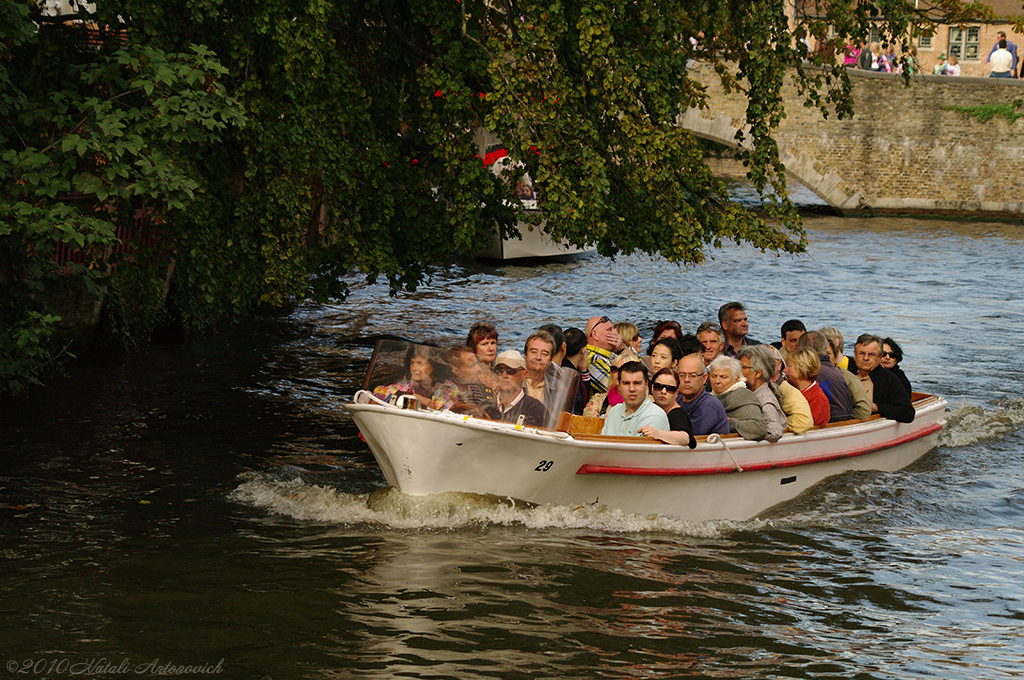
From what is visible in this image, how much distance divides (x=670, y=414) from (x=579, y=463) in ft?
2.67

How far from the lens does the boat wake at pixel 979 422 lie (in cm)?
1246

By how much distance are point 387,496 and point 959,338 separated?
12.8 meters

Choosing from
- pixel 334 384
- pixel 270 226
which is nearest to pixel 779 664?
pixel 270 226

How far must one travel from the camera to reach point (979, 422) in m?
13.1

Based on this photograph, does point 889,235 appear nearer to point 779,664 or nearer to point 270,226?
point 270,226

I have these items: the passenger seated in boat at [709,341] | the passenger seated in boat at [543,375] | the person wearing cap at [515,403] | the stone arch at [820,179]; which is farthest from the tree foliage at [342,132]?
the stone arch at [820,179]

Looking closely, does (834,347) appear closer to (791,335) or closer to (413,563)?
(791,335)

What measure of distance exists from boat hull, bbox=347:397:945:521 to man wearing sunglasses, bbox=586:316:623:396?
136 centimetres

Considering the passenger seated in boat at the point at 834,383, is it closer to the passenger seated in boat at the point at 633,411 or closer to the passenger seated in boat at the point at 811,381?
the passenger seated in boat at the point at 811,381

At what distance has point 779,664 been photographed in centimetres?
636

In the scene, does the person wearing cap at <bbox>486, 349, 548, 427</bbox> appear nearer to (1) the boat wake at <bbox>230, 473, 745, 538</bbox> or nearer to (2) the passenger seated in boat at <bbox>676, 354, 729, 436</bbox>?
(1) the boat wake at <bbox>230, 473, 745, 538</bbox>

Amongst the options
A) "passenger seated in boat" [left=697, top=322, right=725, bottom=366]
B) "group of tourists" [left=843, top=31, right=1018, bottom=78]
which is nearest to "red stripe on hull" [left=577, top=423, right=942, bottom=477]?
"passenger seated in boat" [left=697, top=322, right=725, bottom=366]

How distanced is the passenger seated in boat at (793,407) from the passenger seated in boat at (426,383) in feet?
8.99

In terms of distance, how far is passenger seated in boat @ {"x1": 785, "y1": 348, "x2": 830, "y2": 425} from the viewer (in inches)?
374
